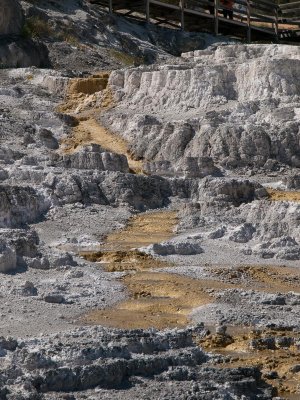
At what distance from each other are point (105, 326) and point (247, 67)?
1422cm

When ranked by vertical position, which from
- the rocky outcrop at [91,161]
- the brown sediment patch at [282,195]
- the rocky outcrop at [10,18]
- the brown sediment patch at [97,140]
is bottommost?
the brown sediment patch at [282,195]

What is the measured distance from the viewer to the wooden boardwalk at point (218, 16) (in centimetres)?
3425

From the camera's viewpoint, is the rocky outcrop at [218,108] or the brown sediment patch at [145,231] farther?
the rocky outcrop at [218,108]

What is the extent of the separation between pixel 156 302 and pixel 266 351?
2.25 metres

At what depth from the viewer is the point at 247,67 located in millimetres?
25672

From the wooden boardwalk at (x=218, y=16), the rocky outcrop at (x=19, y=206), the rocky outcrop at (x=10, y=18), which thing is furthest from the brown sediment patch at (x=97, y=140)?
the wooden boardwalk at (x=218, y=16)

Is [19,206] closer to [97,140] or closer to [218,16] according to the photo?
[97,140]

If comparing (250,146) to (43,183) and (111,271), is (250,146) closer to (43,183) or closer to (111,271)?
(43,183)

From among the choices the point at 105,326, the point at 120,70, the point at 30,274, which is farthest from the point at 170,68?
the point at 105,326

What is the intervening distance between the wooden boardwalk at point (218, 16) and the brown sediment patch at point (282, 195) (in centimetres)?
1308

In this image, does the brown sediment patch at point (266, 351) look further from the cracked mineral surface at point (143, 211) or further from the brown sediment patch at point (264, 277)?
the brown sediment patch at point (264, 277)

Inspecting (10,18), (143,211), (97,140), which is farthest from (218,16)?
(143,211)

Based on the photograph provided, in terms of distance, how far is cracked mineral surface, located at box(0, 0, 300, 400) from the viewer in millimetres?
10609

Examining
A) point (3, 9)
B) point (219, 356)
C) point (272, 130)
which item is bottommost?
point (219, 356)
